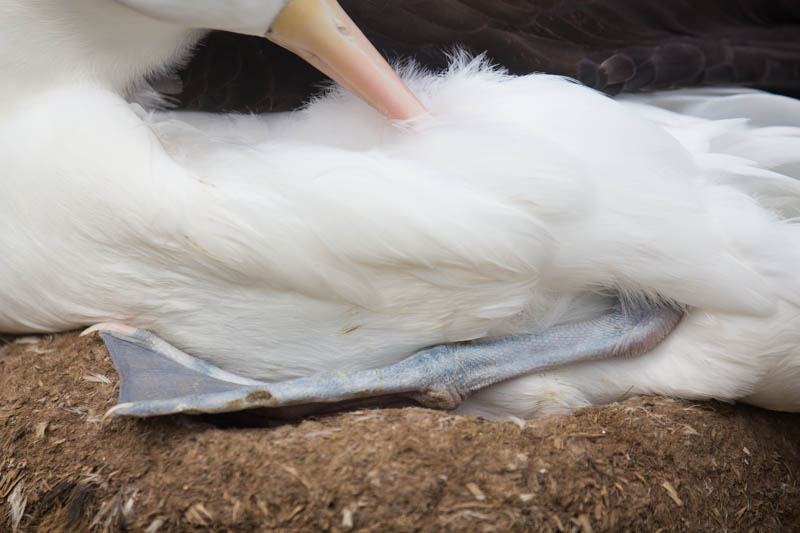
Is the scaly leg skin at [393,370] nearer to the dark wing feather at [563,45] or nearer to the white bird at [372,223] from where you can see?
the white bird at [372,223]

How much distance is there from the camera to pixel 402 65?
1841 millimetres

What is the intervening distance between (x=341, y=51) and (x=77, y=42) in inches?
20.1

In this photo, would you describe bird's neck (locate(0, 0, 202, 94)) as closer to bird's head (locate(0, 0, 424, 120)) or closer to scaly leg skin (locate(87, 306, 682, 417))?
bird's head (locate(0, 0, 424, 120))

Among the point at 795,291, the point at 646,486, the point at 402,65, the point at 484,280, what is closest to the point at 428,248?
the point at 484,280

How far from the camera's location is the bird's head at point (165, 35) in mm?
1511

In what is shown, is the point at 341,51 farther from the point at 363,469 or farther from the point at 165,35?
the point at 363,469

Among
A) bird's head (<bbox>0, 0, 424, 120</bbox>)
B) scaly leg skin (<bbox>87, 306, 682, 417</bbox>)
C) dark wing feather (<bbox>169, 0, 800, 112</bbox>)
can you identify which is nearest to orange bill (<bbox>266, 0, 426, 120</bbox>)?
bird's head (<bbox>0, 0, 424, 120</bbox>)

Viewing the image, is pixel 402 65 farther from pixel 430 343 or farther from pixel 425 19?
pixel 430 343

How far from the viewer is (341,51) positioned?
159cm

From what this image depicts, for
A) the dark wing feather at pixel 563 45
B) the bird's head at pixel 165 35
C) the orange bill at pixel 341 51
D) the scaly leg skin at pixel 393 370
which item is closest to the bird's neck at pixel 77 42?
the bird's head at pixel 165 35

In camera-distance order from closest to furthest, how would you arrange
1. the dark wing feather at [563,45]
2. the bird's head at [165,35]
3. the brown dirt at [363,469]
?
the brown dirt at [363,469]
the bird's head at [165,35]
the dark wing feather at [563,45]

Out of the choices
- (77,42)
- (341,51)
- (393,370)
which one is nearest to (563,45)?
(341,51)

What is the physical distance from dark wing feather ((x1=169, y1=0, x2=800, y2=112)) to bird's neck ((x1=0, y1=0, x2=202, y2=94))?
112mm

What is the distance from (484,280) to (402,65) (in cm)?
54
